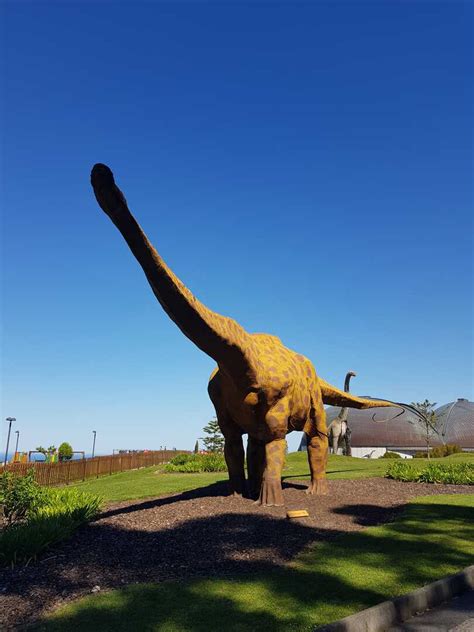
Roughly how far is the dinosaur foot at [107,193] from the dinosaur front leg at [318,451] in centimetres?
703

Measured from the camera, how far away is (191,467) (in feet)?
66.9

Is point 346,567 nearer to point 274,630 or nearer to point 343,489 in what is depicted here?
point 274,630

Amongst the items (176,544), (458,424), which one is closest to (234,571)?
(176,544)

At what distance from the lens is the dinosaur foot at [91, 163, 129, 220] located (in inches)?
195

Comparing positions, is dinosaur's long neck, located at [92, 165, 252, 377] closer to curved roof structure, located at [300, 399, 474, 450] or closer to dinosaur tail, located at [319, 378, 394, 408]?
dinosaur tail, located at [319, 378, 394, 408]

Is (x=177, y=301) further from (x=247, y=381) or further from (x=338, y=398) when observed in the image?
(x=338, y=398)

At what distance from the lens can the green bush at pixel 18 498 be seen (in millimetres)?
8688

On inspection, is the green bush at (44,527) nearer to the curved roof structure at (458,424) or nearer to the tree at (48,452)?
the tree at (48,452)

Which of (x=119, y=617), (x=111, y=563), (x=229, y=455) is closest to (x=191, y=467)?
(x=229, y=455)

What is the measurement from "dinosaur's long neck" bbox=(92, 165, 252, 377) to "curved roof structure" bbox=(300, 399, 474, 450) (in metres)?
43.0

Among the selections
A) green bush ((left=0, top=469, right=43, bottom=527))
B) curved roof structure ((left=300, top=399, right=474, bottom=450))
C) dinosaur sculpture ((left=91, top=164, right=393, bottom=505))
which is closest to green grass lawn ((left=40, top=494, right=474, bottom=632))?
dinosaur sculpture ((left=91, top=164, right=393, bottom=505))

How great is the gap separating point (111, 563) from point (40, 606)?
127 cm

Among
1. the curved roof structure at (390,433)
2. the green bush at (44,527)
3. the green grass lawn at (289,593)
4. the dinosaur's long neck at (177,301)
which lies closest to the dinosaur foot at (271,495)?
the green grass lawn at (289,593)

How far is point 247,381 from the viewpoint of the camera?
826 centimetres
